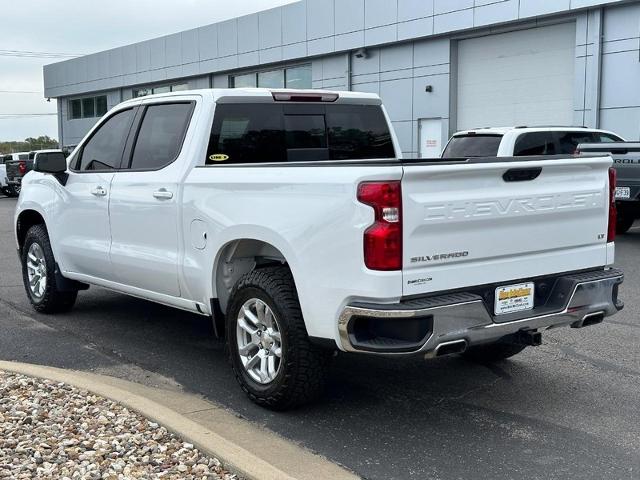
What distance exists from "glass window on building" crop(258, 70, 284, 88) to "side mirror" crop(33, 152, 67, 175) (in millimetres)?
26254

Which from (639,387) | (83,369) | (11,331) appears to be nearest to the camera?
(639,387)

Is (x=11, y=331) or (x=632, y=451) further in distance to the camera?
(x=11, y=331)

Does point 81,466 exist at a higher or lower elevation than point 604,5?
lower

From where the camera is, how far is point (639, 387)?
207 inches

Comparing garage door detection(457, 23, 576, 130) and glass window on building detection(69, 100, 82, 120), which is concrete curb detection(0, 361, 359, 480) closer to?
garage door detection(457, 23, 576, 130)

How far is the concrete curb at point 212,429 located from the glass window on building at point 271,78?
28.2 meters

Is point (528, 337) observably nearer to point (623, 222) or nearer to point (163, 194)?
point (163, 194)

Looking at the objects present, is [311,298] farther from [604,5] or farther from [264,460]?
[604,5]

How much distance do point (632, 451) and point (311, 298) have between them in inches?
76.6

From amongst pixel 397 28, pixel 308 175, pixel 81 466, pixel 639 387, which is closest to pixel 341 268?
pixel 308 175

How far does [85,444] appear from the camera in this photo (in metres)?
3.99

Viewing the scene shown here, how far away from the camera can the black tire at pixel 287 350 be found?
446cm

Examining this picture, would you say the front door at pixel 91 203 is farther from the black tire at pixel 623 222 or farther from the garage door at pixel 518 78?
the garage door at pixel 518 78

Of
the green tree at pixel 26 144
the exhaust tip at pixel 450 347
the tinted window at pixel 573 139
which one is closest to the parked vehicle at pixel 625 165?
the tinted window at pixel 573 139
